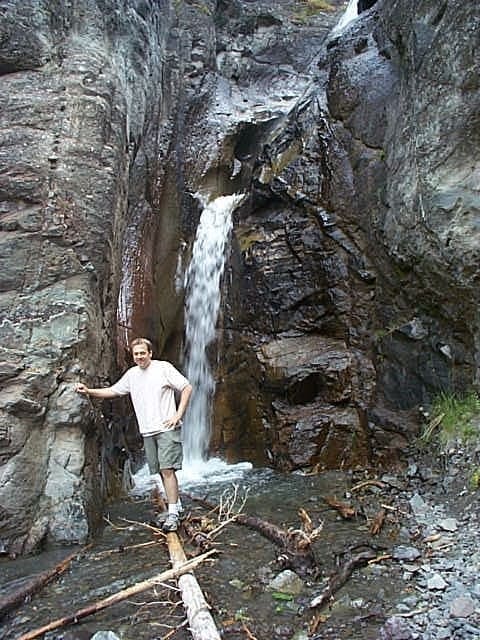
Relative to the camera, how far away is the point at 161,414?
6.06 metres

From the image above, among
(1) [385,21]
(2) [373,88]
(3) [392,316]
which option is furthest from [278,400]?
(1) [385,21]

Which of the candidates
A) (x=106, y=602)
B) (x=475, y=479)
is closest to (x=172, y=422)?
(x=106, y=602)

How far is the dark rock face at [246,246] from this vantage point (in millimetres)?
6766

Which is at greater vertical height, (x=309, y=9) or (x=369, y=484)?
(x=309, y=9)

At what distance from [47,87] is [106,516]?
20.7 feet

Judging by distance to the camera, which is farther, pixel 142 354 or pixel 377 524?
pixel 142 354

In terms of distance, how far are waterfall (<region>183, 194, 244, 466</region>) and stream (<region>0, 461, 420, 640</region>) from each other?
147 inches

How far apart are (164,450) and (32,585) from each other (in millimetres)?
1816

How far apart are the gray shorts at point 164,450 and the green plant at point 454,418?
12.8ft

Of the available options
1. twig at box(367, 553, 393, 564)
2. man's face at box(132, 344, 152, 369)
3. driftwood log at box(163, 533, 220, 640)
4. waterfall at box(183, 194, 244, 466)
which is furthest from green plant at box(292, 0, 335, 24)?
driftwood log at box(163, 533, 220, 640)

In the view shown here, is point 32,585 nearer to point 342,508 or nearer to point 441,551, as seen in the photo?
point 342,508

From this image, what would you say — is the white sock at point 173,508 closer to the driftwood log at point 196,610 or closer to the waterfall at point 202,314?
the driftwood log at point 196,610

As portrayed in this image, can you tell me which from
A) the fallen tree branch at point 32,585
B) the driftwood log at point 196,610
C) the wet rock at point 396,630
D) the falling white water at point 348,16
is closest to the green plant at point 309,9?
the falling white water at point 348,16

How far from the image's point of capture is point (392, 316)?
9.40m
